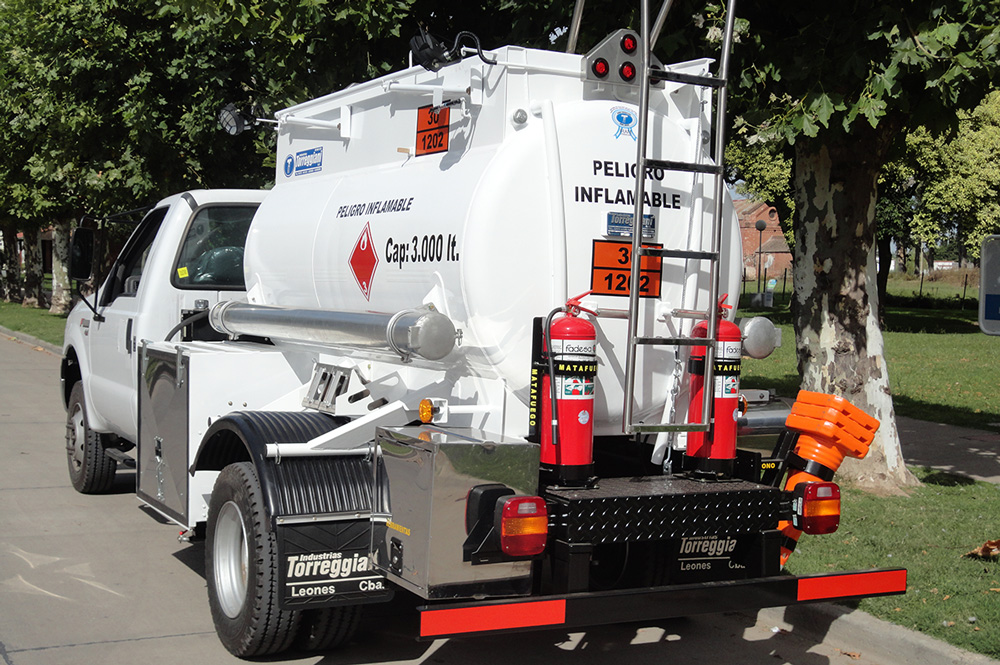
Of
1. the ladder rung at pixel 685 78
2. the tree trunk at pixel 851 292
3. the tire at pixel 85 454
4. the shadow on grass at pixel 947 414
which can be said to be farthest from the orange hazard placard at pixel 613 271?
the shadow on grass at pixel 947 414

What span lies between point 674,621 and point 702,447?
1716 millimetres

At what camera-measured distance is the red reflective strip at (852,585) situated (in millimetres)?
4891

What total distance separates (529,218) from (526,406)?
87 centimetres

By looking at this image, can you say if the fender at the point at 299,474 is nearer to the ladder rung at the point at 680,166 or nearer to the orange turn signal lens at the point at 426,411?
the orange turn signal lens at the point at 426,411

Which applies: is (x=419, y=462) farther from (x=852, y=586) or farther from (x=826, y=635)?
(x=826, y=635)

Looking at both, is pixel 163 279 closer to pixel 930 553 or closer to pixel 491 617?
pixel 491 617

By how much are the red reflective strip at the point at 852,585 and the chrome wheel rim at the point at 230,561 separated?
106 inches

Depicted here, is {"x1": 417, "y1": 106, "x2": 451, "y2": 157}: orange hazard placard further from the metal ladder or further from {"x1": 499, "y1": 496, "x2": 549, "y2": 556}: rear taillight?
{"x1": 499, "y1": 496, "x2": 549, "y2": 556}: rear taillight

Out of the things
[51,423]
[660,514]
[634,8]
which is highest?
[634,8]

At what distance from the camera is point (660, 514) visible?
472 cm

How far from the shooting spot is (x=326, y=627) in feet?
17.5

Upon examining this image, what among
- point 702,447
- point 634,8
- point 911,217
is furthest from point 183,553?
point 911,217

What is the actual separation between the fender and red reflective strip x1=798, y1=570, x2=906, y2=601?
2045 millimetres

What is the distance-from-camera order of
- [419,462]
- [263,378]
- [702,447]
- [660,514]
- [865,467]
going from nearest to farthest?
[419,462]
[660,514]
[702,447]
[263,378]
[865,467]
